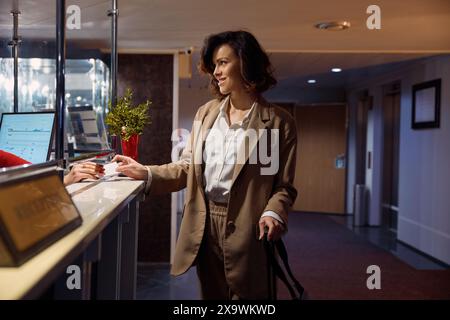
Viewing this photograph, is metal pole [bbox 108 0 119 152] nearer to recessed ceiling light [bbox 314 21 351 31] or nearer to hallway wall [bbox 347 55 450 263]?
recessed ceiling light [bbox 314 21 351 31]

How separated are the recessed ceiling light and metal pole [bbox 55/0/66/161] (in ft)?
8.05

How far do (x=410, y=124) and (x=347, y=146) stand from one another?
111 inches

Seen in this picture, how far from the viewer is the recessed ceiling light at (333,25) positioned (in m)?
3.42

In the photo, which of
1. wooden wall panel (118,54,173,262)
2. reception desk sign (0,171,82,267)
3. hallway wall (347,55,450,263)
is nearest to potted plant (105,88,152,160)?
reception desk sign (0,171,82,267)

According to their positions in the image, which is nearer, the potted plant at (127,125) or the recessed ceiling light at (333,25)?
the potted plant at (127,125)

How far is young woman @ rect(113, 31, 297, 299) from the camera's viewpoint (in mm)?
1566

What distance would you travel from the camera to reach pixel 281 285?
4.05 metres

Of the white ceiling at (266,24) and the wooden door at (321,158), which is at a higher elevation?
the white ceiling at (266,24)

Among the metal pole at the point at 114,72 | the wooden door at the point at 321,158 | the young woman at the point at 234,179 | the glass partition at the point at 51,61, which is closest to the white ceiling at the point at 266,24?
the glass partition at the point at 51,61

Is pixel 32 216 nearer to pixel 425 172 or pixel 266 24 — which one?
pixel 266 24

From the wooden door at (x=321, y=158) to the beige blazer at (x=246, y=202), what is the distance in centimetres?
725

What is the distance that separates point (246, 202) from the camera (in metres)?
1.57

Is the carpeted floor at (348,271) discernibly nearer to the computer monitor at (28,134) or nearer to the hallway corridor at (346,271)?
the hallway corridor at (346,271)
